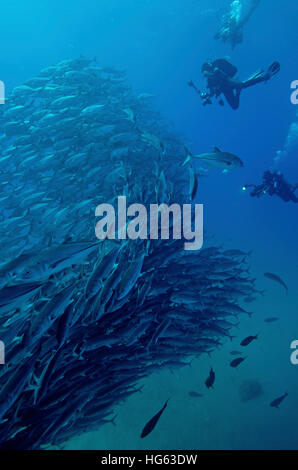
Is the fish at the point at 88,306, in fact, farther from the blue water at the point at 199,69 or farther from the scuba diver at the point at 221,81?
the blue water at the point at 199,69

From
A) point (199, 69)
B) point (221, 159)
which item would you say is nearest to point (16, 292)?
point (221, 159)

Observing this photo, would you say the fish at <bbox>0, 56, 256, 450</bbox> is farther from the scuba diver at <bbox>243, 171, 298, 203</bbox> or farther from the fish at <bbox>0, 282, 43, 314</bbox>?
the scuba diver at <bbox>243, 171, 298, 203</bbox>

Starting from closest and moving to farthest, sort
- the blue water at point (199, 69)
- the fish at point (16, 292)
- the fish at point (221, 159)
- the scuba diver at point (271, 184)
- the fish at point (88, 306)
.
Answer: the fish at point (16, 292) < the fish at point (88, 306) < the fish at point (221, 159) < the scuba diver at point (271, 184) < the blue water at point (199, 69)

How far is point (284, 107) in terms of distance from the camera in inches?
1547

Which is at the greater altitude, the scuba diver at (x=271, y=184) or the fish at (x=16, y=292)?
the scuba diver at (x=271, y=184)

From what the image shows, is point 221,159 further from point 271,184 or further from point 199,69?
point 199,69

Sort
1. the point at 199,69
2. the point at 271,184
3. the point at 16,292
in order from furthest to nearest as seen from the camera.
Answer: the point at 199,69 < the point at 271,184 < the point at 16,292

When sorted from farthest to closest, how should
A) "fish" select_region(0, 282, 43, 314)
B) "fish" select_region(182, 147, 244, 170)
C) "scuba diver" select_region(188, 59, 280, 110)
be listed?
"scuba diver" select_region(188, 59, 280, 110) < "fish" select_region(182, 147, 244, 170) < "fish" select_region(0, 282, 43, 314)

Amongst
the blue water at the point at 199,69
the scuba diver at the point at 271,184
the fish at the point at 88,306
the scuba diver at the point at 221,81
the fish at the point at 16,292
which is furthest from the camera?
the blue water at the point at 199,69

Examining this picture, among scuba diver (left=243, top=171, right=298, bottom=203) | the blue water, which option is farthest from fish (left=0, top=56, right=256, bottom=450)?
the blue water

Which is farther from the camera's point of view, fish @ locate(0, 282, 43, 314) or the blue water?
the blue water

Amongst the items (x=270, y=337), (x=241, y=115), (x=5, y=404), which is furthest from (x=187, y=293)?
(x=241, y=115)

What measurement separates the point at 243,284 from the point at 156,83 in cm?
4015

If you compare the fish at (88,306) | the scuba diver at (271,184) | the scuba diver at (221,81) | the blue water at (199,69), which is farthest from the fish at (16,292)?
the blue water at (199,69)
